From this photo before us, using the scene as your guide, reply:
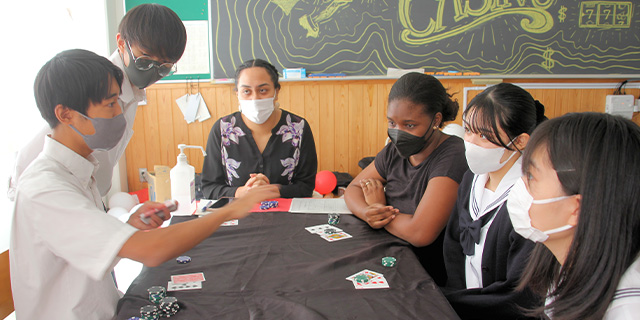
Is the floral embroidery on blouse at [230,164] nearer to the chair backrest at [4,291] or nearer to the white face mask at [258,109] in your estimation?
the white face mask at [258,109]

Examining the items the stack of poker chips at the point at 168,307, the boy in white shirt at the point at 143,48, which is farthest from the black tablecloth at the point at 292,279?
the boy in white shirt at the point at 143,48

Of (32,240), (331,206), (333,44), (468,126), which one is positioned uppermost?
(333,44)

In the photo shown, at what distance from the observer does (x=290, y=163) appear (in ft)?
7.86

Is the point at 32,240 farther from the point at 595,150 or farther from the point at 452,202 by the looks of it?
the point at 452,202

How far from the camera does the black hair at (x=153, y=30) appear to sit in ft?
5.45

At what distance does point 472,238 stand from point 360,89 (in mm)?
2752

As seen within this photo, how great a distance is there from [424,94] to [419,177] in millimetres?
380

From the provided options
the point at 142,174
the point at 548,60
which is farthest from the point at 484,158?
the point at 142,174

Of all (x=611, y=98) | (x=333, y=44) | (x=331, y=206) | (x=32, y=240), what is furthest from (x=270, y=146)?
(x=611, y=98)

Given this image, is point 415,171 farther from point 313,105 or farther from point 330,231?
point 313,105

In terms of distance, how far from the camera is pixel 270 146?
234 cm

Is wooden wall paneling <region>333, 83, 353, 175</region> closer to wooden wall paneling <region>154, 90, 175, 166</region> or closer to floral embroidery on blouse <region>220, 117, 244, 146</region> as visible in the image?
wooden wall paneling <region>154, 90, 175, 166</region>

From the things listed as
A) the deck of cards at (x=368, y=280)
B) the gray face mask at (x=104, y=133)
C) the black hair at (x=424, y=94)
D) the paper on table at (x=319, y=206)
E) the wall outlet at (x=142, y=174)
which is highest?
the black hair at (x=424, y=94)

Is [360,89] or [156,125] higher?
[360,89]
